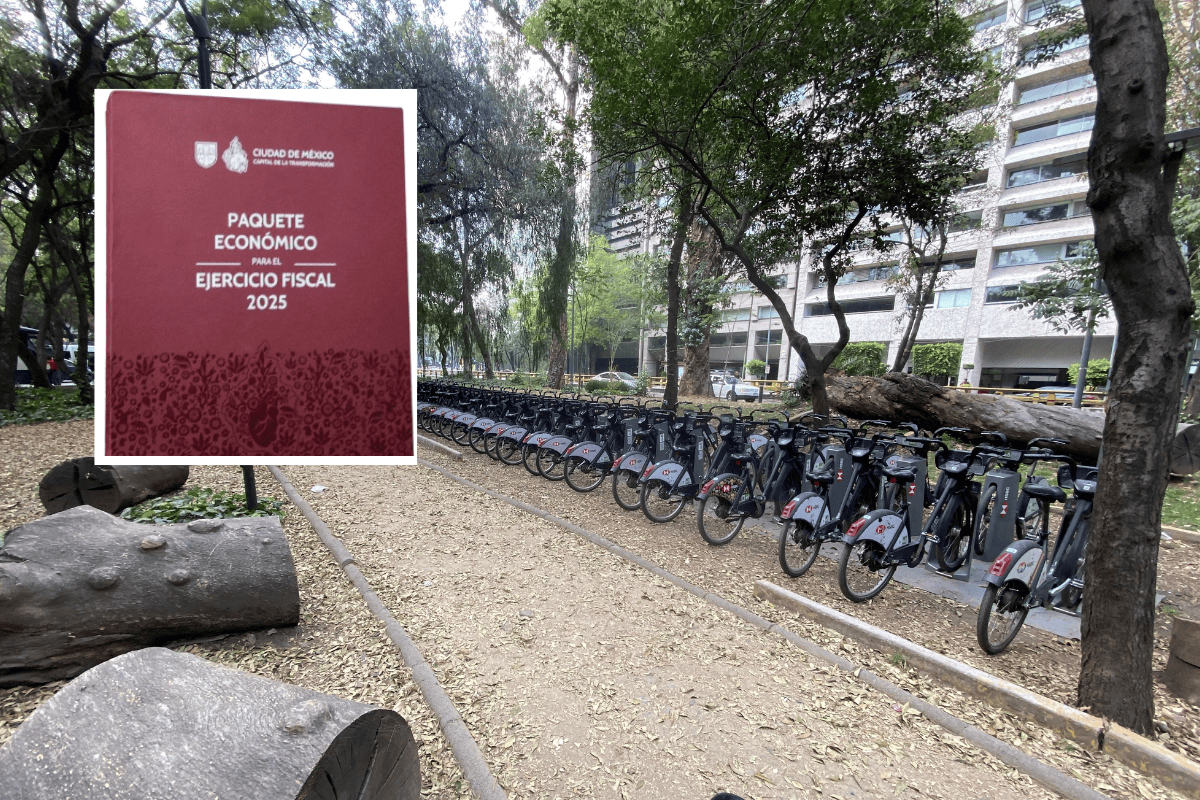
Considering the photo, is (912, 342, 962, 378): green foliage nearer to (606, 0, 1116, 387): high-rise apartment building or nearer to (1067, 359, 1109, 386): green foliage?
(606, 0, 1116, 387): high-rise apartment building

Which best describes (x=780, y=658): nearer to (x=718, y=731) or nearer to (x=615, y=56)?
(x=718, y=731)

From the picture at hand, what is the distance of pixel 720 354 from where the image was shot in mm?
48469

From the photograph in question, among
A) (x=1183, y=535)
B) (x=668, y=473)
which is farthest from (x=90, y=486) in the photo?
(x=1183, y=535)

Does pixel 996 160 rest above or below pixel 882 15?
above

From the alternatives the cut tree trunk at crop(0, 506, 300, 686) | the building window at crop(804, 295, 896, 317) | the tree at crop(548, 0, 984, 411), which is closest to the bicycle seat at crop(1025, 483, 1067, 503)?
the cut tree trunk at crop(0, 506, 300, 686)

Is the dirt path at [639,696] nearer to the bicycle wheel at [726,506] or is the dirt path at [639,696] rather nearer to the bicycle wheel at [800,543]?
the bicycle wheel at [800,543]

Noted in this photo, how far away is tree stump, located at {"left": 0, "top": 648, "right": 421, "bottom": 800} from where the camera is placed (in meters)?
1.27

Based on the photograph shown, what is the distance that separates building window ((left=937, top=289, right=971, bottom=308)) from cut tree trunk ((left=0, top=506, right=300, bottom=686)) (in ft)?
118

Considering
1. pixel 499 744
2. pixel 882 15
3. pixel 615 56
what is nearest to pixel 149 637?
pixel 499 744

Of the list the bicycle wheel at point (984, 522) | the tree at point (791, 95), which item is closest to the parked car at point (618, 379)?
the tree at point (791, 95)

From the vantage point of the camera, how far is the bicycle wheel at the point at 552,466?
6953mm

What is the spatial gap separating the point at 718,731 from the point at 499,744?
3.20ft

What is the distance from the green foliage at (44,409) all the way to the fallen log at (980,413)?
14759 millimetres

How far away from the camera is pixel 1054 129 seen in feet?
88.1
